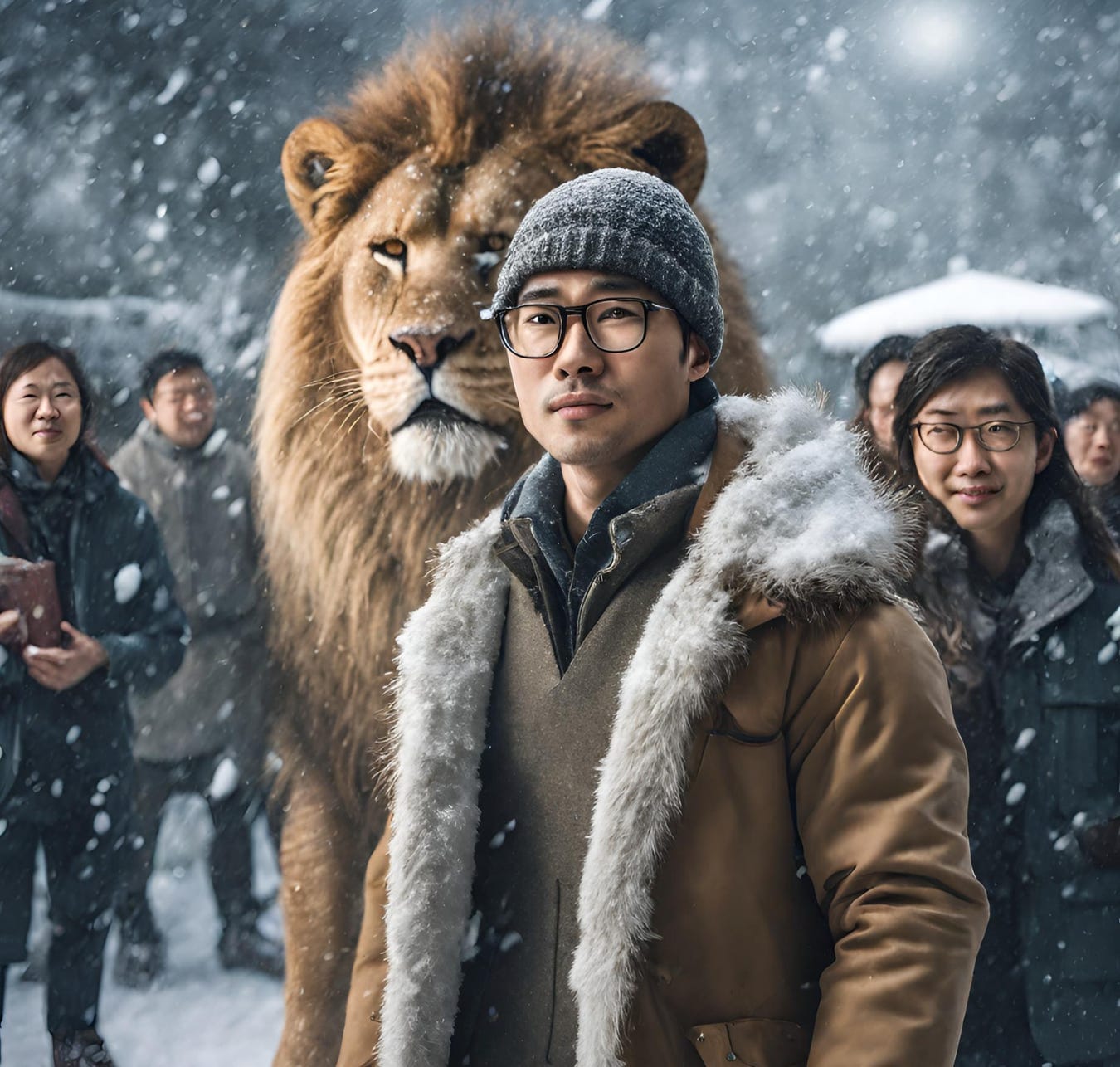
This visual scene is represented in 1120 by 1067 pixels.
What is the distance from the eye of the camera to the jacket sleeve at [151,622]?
2449 mm

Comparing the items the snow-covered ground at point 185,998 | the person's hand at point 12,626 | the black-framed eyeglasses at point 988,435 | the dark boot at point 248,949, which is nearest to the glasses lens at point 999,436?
the black-framed eyeglasses at point 988,435

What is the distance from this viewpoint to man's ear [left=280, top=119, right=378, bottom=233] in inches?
94.5

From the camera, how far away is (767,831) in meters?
0.96

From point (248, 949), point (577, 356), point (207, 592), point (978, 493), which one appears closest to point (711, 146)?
point (978, 493)

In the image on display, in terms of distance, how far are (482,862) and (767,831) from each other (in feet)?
1.32

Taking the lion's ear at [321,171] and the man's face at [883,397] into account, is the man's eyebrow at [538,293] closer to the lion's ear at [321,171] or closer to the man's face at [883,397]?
the man's face at [883,397]

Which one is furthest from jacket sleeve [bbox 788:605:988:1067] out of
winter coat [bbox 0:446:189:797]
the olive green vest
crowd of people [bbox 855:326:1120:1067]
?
winter coat [bbox 0:446:189:797]

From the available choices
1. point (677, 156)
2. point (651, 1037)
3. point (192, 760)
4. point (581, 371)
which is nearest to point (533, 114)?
point (677, 156)

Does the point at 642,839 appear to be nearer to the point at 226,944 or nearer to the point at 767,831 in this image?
the point at 767,831

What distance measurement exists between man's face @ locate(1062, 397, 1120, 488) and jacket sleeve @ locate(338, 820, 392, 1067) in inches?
70.2

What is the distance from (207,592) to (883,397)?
1656mm

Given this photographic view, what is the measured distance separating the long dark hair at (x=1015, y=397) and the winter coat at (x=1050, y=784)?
5cm

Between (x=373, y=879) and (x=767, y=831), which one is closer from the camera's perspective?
(x=767, y=831)

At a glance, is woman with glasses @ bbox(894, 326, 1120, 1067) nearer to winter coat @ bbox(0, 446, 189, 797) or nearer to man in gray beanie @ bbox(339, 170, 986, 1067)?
man in gray beanie @ bbox(339, 170, 986, 1067)
